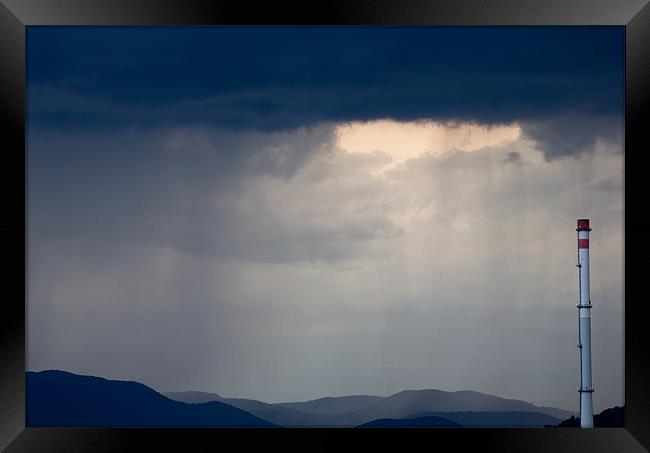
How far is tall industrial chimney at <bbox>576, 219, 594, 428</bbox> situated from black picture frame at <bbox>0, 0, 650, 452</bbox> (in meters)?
6.10

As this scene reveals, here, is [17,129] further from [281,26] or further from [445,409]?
[445,409]

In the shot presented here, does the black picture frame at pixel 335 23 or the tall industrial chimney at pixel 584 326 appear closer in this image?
the black picture frame at pixel 335 23

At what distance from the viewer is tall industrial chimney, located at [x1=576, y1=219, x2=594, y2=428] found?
28.2ft

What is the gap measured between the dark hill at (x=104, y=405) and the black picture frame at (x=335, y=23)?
6.12 m

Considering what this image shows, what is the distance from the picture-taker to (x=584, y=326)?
8.59 meters

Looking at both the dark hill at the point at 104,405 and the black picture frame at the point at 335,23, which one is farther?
the dark hill at the point at 104,405

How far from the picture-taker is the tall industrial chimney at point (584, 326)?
8602mm

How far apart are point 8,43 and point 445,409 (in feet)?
23.6

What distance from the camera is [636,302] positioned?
273 centimetres

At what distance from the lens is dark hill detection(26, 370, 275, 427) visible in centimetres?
943

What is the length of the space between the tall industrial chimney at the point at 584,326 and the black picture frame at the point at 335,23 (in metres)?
6.10

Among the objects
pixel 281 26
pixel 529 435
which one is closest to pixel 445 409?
pixel 529 435

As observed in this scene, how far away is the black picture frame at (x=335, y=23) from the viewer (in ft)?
8.73

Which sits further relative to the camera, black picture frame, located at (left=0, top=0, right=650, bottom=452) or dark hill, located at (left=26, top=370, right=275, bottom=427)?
dark hill, located at (left=26, top=370, right=275, bottom=427)
